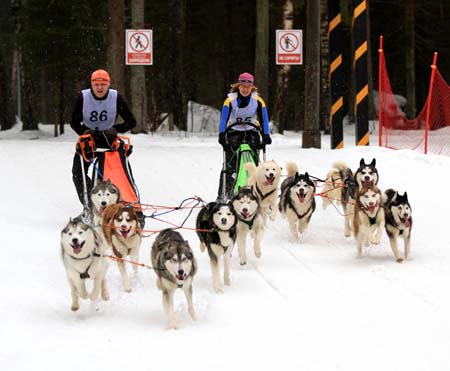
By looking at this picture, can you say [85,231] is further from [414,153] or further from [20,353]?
[414,153]

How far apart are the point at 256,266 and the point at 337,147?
310 inches

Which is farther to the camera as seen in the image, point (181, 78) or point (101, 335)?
point (181, 78)

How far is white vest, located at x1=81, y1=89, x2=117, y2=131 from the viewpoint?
28.2 feet

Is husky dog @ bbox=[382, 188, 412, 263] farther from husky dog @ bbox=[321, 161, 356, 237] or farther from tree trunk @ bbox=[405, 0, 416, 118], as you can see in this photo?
tree trunk @ bbox=[405, 0, 416, 118]

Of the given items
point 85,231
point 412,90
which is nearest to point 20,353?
point 85,231

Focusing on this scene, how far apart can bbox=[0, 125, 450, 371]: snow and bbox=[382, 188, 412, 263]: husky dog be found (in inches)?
7.7

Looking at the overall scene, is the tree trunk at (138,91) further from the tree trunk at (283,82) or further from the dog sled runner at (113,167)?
the dog sled runner at (113,167)

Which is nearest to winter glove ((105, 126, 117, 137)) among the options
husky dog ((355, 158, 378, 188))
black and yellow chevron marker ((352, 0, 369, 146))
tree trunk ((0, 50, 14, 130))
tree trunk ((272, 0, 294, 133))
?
husky dog ((355, 158, 378, 188))

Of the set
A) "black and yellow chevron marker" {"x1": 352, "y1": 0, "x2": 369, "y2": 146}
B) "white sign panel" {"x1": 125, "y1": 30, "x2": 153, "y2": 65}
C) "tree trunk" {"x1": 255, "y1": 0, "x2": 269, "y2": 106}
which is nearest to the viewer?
"black and yellow chevron marker" {"x1": 352, "y1": 0, "x2": 369, "y2": 146}

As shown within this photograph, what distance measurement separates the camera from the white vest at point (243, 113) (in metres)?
9.38

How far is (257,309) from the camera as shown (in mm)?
6285

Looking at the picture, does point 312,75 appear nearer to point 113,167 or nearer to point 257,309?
point 113,167

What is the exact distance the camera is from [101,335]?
565 centimetres

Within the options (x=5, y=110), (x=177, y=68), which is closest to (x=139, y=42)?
(x=177, y=68)
